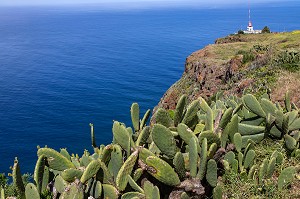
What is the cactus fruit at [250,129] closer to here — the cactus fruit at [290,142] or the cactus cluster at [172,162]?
the cactus cluster at [172,162]

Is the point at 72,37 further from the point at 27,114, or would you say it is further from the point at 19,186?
the point at 19,186

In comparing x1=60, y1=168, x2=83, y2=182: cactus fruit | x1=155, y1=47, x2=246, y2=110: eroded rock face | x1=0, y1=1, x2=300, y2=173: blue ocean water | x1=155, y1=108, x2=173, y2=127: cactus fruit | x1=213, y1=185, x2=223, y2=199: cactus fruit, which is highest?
x1=155, y1=108, x2=173, y2=127: cactus fruit

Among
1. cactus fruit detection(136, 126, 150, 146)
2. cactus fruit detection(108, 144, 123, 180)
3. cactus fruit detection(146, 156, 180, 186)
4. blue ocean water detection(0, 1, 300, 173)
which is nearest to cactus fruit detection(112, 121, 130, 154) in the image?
cactus fruit detection(108, 144, 123, 180)

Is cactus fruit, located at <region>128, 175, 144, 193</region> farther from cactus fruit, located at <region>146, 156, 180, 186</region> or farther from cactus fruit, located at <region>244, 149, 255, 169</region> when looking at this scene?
cactus fruit, located at <region>244, 149, 255, 169</region>

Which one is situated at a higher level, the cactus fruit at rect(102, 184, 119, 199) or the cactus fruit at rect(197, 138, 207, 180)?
the cactus fruit at rect(197, 138, 207, 180)

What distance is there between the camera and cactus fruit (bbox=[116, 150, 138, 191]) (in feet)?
15.6

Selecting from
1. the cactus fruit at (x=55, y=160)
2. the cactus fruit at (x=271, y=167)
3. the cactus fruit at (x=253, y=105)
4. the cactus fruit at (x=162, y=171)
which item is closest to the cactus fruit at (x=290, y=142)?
the cactus fruit at (x=253, y=105)

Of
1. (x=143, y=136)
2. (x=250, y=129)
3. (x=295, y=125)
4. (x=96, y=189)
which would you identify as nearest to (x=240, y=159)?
(x=250, y=129)

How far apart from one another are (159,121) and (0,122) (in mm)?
43662

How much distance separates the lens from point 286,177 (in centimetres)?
538

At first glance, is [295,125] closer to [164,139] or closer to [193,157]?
[193,157]

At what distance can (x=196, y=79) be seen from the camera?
84.3 ft

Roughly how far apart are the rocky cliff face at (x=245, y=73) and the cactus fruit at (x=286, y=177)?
5.11 metres

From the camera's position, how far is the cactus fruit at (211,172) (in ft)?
16.5
